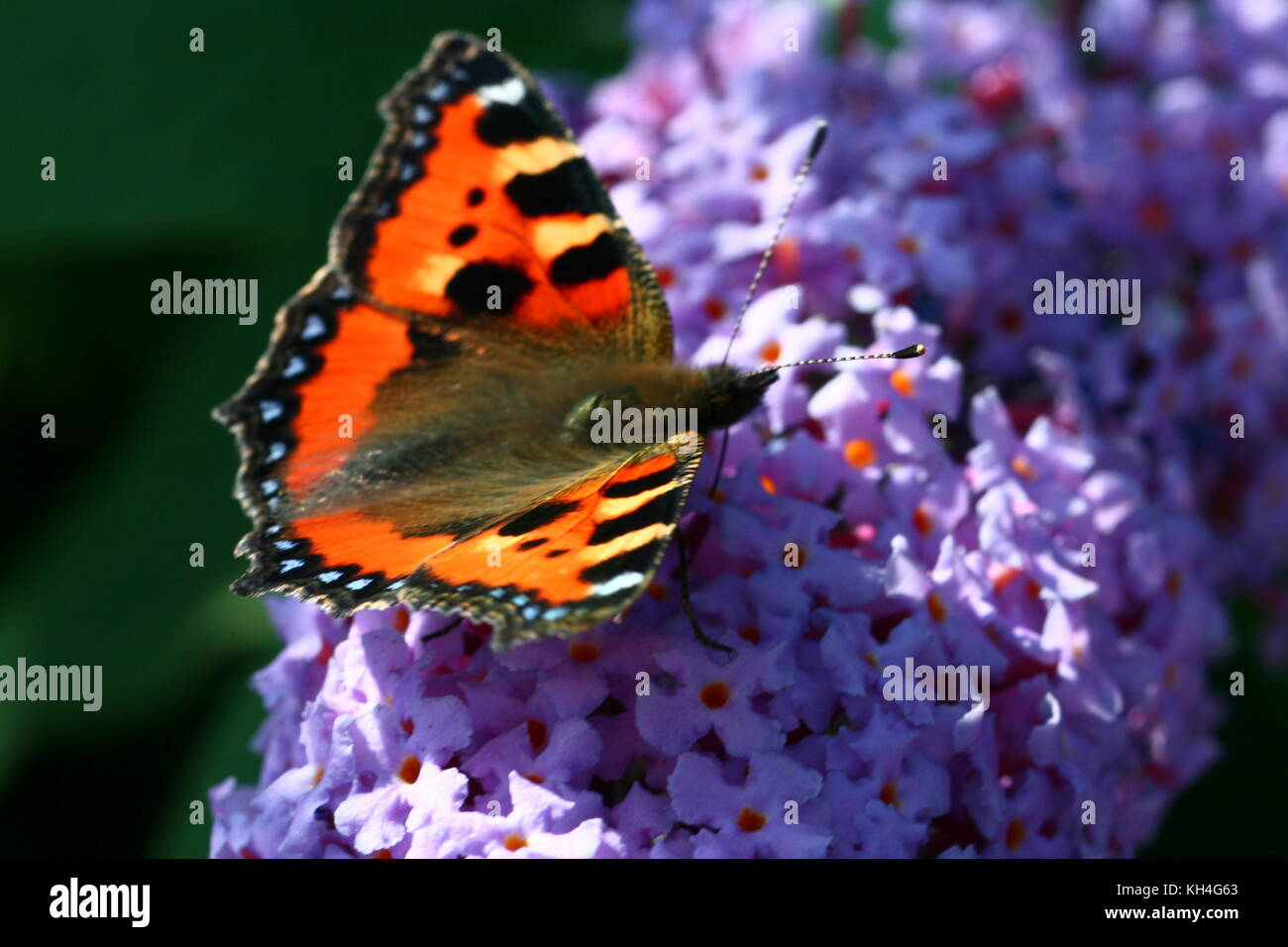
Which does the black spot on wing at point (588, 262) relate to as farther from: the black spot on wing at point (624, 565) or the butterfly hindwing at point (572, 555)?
the black spot on wing at point (624, 565)

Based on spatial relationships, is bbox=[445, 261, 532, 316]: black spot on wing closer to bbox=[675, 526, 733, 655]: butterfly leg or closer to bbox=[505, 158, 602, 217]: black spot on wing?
bbox=[505, 158, 602, 217]: black spot on wing

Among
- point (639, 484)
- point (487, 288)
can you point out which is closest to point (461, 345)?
point (487, 288)

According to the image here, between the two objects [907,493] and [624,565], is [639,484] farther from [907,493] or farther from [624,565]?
[907,493]

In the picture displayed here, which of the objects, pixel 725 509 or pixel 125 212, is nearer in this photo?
pixel 725 509

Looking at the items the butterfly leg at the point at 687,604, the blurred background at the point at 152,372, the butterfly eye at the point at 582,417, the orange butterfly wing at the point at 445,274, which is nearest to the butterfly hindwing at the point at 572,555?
the butterfly leg at the point at 687,604

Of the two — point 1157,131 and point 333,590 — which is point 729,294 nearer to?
point 333,590
